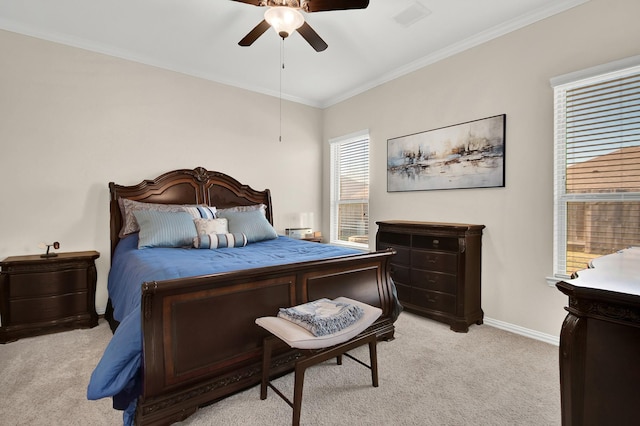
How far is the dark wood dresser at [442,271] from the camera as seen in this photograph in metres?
2.90

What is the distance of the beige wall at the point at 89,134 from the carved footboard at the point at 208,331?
2324 mm

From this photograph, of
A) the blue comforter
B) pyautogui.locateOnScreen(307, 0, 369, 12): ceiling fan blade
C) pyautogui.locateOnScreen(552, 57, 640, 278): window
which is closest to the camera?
the blue comforter

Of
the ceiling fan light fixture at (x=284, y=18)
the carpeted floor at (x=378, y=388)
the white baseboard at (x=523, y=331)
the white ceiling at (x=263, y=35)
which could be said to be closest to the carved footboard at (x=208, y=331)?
the carpeted floor at (x=378, y=388)

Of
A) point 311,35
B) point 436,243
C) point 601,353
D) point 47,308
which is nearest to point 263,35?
point 311,35

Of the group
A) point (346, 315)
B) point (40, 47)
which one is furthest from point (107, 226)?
point (346, 315)

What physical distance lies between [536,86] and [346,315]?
2.61 metres

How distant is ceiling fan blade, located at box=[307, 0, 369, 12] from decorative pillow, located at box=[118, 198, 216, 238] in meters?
2.28

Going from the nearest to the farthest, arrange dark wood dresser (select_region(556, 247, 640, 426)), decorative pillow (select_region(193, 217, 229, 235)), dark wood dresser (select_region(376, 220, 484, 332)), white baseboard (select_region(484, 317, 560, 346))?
dark wood dresser (select_region(556, 247, 640, 426)) → white baseboard (select_region(484, 317, 560, 346)) → dark wood dresser (select_region(376, 220, 484, 332)) → decorative pillow (select_region(193, 217, 229, 235))

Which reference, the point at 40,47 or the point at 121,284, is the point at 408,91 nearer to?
the point at 121,284

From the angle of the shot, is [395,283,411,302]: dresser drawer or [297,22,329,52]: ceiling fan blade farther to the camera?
[395,283,411,302]: dresser drawer

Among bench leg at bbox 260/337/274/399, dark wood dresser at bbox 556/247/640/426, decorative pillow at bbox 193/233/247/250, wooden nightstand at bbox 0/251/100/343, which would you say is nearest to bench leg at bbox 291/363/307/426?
bench leg at bbox 260/337/274/399

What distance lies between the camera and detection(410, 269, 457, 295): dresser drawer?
9.72ft

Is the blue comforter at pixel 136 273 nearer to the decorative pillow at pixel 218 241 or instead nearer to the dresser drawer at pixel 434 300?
the decorative pillow at pixel 218 241

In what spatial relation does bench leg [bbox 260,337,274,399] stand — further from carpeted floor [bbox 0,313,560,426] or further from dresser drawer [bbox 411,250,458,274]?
dresser drawer [bbox 411,250,458,274]
